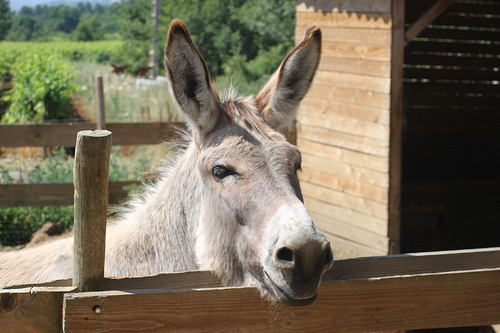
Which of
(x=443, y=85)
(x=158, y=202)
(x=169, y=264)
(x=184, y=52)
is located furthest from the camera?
(x=443, y=85)

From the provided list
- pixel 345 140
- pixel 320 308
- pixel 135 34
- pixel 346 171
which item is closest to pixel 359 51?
pixel 345 140

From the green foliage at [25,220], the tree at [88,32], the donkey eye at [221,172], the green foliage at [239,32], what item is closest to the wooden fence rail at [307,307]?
the donkey eye at [221,172]

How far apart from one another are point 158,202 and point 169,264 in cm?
38

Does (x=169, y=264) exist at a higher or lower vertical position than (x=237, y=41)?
lower

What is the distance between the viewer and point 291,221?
71.7 inches

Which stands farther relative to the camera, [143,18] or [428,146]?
[143,18]

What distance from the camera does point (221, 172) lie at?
2.24 metres

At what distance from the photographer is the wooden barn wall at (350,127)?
19.1 feet

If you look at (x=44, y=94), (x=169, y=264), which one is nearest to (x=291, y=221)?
(x=169, y=264)

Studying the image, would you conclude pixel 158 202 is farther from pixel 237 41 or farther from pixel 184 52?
pixel 237 41

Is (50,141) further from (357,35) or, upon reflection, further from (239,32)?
(239,32)

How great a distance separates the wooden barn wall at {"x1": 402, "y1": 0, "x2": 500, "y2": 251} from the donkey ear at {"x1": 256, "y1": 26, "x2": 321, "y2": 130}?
5.57 meters

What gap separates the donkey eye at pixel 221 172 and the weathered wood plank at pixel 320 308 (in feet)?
1.96

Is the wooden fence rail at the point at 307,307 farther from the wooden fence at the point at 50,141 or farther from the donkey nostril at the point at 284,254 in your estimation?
the wooden fence at the point at 50,141
